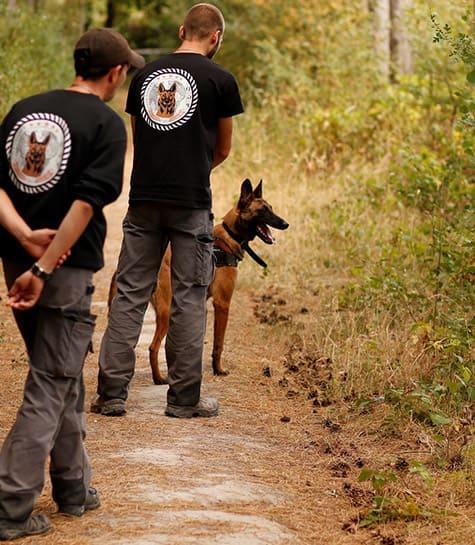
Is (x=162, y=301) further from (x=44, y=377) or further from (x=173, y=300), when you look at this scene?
(x=44, y=377)

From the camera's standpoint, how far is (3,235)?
4.38m

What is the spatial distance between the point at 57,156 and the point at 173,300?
2429 mm

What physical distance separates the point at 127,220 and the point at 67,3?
31042 millimetres

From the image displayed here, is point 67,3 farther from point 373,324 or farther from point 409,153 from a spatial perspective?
point 373,324

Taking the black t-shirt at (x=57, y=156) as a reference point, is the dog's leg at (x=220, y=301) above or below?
below

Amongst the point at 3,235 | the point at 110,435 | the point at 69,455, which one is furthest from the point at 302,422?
the point at 3,235

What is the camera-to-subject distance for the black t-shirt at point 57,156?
14.1 feet

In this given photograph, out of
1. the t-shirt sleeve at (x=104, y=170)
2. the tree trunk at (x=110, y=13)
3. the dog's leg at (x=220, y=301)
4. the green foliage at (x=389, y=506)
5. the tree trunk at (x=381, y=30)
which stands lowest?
the green foliage at (x=389, y=506)

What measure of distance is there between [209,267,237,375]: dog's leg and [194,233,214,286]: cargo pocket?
110 centimetres

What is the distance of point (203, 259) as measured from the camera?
654cm

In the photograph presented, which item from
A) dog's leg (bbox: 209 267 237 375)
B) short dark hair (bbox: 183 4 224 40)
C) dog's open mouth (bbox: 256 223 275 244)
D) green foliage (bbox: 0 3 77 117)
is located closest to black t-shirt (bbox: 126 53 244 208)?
short dark hair (bbox: 183 4 224 40)

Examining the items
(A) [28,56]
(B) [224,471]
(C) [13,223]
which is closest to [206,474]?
(B) [224,471]

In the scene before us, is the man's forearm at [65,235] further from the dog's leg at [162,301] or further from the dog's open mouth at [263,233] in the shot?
the dog's open mouth at [263,233]

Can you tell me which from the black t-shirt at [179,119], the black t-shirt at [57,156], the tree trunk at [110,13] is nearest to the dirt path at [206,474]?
the black t-shirt at [57,156]
